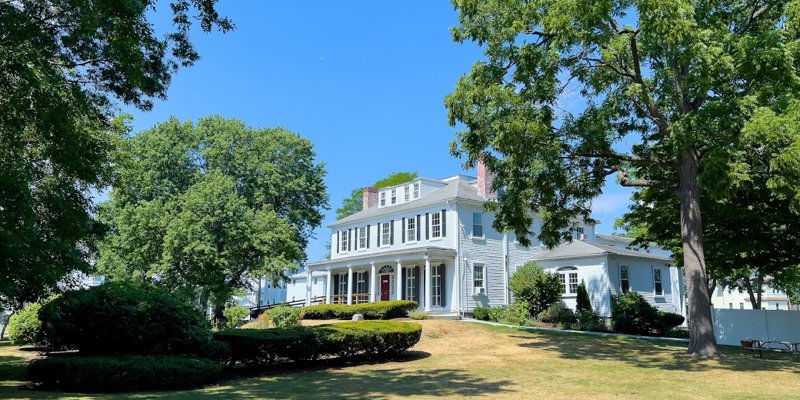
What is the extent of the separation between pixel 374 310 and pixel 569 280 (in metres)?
11.4

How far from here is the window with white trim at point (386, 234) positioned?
112 feet

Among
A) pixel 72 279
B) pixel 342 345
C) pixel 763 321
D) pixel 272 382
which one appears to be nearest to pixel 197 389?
pixel 272 382

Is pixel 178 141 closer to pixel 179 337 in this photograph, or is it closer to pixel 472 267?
pixel 472 267

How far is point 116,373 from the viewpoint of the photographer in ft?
35.7

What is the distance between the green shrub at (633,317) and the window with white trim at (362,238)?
1560 cm

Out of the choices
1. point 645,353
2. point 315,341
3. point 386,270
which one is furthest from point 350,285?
point 645,353

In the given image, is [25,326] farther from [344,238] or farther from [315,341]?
[344,238]

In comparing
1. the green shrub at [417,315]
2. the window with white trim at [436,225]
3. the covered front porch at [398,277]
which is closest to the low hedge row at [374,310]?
the green shrub at [417,315]

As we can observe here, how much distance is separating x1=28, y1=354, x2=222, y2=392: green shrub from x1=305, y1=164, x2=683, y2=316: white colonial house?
18.5 metres

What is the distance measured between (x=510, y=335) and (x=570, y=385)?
10.4 meters

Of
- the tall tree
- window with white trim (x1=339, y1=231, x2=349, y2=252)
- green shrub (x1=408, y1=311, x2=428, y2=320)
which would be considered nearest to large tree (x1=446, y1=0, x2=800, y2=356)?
green shrub (x1=408, y1=311, x2=428, y2=320)

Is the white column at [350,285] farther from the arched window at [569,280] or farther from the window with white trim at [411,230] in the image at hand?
the arched window at [569,280]

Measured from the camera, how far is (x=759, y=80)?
14.4 meters

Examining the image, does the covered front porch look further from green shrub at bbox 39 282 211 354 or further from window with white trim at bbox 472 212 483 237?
green shrub at bbox 39 282 211 354
